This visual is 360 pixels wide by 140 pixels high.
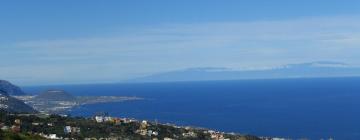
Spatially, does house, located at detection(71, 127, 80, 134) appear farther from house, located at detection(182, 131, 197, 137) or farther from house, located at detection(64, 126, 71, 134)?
house, located at detection(182, 131, 197, 137)

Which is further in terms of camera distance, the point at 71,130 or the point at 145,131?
the point at 145,131

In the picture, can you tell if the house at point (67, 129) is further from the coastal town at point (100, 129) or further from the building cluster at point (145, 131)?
the building cluster at point (145, 131)

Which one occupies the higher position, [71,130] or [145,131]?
[71,130]

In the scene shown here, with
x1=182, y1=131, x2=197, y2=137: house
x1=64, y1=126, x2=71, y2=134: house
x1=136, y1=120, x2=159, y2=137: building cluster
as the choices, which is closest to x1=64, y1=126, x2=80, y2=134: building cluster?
x1=64, y1=126, x2=71, y2=134: house

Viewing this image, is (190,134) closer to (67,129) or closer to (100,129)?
(100,129)

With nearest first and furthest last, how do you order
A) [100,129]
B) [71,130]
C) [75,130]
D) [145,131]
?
[75,130] < [71,130] < [100,129] < [145,131]

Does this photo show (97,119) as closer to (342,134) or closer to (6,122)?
(6,122)

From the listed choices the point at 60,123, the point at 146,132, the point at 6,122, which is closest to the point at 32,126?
the point at 6,122

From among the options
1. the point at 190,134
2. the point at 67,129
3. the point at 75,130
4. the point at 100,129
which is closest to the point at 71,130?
the point at 67,129

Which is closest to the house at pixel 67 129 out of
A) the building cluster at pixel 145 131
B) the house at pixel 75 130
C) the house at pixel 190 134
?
the house at pixel 75 130

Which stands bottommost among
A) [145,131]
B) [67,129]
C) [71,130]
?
[145,131]

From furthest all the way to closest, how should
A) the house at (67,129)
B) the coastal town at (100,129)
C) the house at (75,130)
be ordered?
1. the house at (75,130)
2. the house at (67,129)
3. the coastal town at (100,129)
